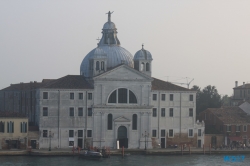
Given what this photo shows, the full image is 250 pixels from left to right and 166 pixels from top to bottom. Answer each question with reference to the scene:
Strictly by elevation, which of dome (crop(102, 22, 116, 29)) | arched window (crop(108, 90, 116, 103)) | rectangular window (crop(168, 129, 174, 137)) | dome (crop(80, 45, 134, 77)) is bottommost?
rectangular window (crop(168, 129, 174, 137))

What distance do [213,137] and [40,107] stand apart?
18.6 meters

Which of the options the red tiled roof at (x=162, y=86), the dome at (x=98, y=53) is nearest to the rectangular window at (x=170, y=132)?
the red tiled roof at (x=162, y=86)

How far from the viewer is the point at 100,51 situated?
79.8 m

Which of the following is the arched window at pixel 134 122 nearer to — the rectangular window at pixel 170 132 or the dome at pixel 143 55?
the rectangular window at pixel 170 132

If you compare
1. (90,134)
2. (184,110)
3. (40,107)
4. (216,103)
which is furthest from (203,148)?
(216,103)

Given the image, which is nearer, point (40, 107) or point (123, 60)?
point (40, 107)

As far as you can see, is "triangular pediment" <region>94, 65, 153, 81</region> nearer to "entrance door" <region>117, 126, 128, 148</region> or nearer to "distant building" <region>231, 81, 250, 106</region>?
"entrance door" <region>117, 126, 128, 148</region>

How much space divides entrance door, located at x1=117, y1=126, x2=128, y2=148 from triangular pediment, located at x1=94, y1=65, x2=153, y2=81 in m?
4.88

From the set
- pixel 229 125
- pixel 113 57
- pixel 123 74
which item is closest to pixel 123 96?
pixel 123 74

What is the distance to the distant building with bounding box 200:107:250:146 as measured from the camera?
84750 mm

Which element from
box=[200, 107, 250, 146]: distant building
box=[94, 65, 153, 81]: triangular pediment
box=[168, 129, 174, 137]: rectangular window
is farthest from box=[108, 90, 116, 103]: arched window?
box=[200, 107, 250, 146]: distant building

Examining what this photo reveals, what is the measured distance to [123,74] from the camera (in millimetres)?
78750

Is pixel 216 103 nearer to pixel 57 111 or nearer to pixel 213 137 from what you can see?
pixel 213 137

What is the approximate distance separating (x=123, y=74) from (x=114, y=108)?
334 cm
